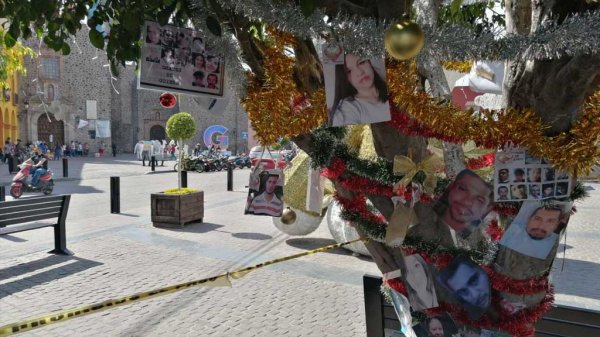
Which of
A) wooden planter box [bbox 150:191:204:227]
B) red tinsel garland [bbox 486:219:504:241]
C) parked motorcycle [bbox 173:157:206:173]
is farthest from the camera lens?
parked motorcycle [bbox 173:157:206:173]

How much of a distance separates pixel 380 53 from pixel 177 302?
4.12m

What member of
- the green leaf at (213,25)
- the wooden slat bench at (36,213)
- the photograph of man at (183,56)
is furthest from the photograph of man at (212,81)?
the wooden slat bench at (36,213)

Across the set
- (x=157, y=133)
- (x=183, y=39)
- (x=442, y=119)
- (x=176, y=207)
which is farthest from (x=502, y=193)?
(x=157, y=133)

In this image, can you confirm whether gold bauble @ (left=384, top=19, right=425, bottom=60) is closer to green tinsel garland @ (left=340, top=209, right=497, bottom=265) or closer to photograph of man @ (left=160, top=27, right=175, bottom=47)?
green tinsel garland @ (left=340, top=209, right=497, bottom=265)

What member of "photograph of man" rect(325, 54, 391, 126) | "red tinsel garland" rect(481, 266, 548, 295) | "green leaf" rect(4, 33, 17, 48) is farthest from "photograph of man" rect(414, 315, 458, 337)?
"green leaf" rect(4, 33, 17, 48)

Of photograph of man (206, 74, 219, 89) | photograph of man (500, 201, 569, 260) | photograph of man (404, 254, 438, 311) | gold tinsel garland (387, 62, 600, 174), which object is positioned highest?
photograph of man (206, 74, 219, 89)

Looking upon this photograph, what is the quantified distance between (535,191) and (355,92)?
2.49 feet

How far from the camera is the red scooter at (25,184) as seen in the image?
45.0 ft

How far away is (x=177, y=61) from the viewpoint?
2193 millimetres

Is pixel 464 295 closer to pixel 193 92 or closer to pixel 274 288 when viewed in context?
pixel 193 92

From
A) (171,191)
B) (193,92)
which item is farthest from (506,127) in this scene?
(171,191)

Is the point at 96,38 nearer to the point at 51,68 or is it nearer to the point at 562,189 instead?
the point at 562,189

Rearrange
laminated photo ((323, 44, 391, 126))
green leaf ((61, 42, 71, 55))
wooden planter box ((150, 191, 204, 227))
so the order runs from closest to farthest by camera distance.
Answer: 1. laminated photo ((323, 44, 391, 126))
2. green leaf ((61, 42, 71, 55))
3. wooden planter box ((150, 191, 204, 227))

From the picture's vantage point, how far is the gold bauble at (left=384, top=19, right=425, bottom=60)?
1.53 m
